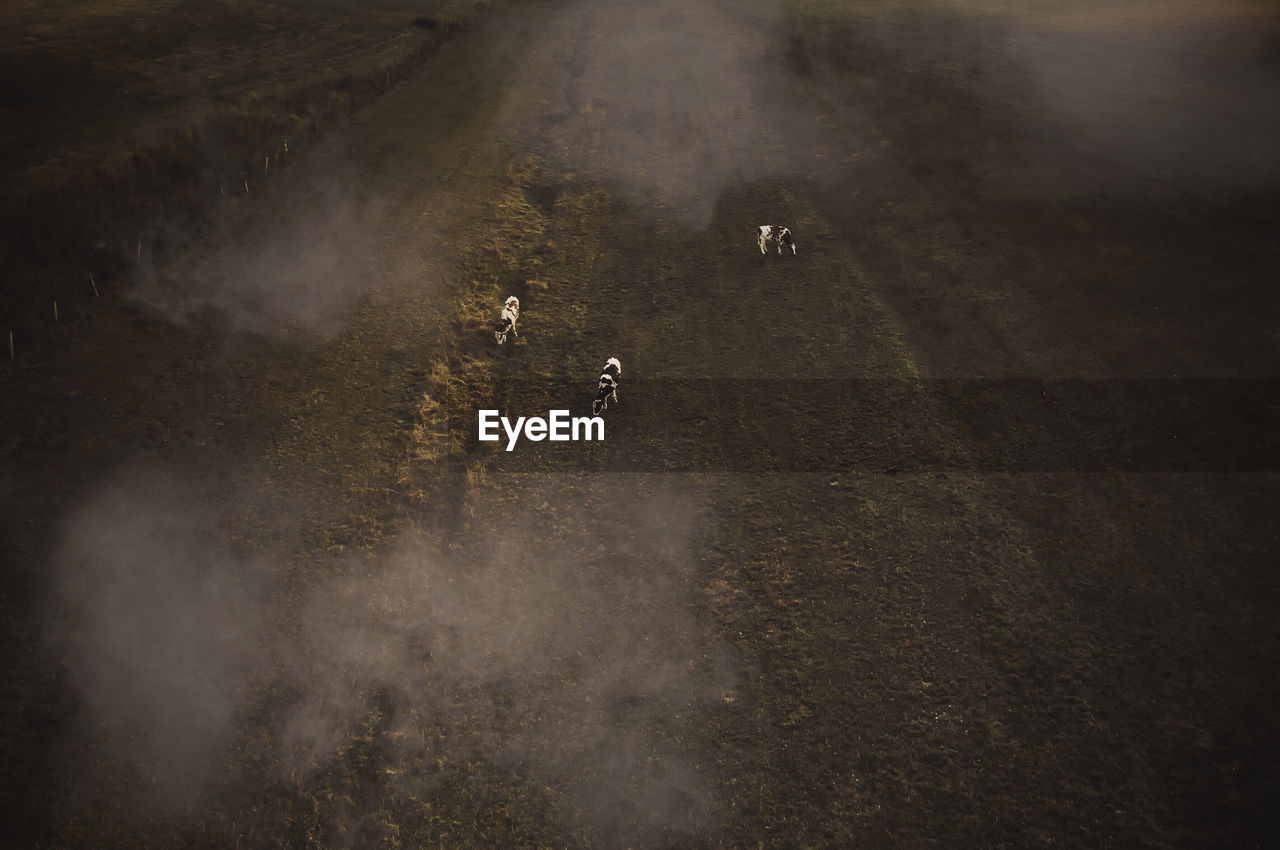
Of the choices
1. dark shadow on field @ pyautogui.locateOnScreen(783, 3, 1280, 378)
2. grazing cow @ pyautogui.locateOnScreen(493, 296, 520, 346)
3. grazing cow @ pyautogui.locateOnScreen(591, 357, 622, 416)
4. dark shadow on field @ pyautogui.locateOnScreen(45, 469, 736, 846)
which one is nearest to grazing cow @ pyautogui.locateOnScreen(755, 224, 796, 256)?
dark shadow on field @ pyautogui.locateOnScreen(783, 3, 1280, 378)

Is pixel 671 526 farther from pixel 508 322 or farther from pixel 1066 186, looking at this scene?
pixel 1066 186

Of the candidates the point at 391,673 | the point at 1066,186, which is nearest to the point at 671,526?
the point at 391,673

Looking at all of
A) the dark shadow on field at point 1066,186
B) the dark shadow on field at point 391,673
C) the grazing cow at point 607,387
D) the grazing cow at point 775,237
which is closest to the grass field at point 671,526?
the dark shadow on field at point 391,673

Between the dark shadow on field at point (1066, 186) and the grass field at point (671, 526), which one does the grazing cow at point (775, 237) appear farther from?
the dark shadow on field at point (1066, 186)

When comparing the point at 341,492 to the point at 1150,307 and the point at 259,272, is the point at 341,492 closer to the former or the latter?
the point at 259,272

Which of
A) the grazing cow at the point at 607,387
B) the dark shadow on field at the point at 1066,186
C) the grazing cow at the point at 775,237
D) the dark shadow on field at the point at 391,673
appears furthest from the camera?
the grazing cow at the point at 775,237

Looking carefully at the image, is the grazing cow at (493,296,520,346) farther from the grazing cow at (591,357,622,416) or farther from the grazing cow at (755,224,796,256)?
the grazing cow at (755,224,796,256)

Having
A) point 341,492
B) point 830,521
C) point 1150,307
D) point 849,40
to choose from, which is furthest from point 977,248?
point 849,40
